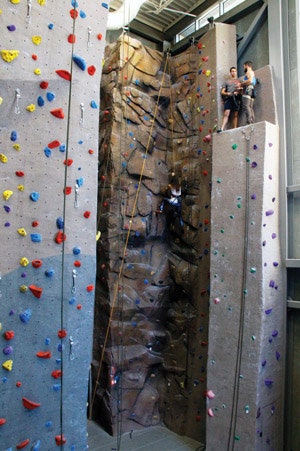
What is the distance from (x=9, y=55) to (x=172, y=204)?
9.53 feet

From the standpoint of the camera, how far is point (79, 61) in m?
2.47

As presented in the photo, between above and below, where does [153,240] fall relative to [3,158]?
below

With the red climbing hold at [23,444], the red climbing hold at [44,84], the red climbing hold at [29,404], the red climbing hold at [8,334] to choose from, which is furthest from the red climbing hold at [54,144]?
the red climbing hold at [23,444]

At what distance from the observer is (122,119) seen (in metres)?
4.58

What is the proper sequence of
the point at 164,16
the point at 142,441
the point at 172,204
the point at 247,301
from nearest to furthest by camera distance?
the point at 247,301, the point at 142,441, the point at 172,204, the point at 164,16

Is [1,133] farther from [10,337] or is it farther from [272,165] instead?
[272,165]

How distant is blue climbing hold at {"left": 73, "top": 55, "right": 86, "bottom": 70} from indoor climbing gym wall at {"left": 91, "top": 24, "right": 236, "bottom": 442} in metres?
1.93

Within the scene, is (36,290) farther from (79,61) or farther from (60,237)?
(79,61)

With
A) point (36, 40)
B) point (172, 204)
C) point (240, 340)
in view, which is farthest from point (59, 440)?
point (172, 204)

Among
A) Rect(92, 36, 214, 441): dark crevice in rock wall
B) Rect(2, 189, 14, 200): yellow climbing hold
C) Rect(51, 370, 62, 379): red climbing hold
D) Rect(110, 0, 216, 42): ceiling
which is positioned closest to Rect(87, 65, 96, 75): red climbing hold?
Rect(2, 189, 14, 200): yellow climbing hold

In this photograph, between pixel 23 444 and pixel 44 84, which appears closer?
pixel 23 444

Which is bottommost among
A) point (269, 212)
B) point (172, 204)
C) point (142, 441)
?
point (142, 441)

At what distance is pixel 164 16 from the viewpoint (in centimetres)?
532

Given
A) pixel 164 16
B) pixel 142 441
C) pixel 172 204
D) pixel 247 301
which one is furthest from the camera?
pixel 164 16
